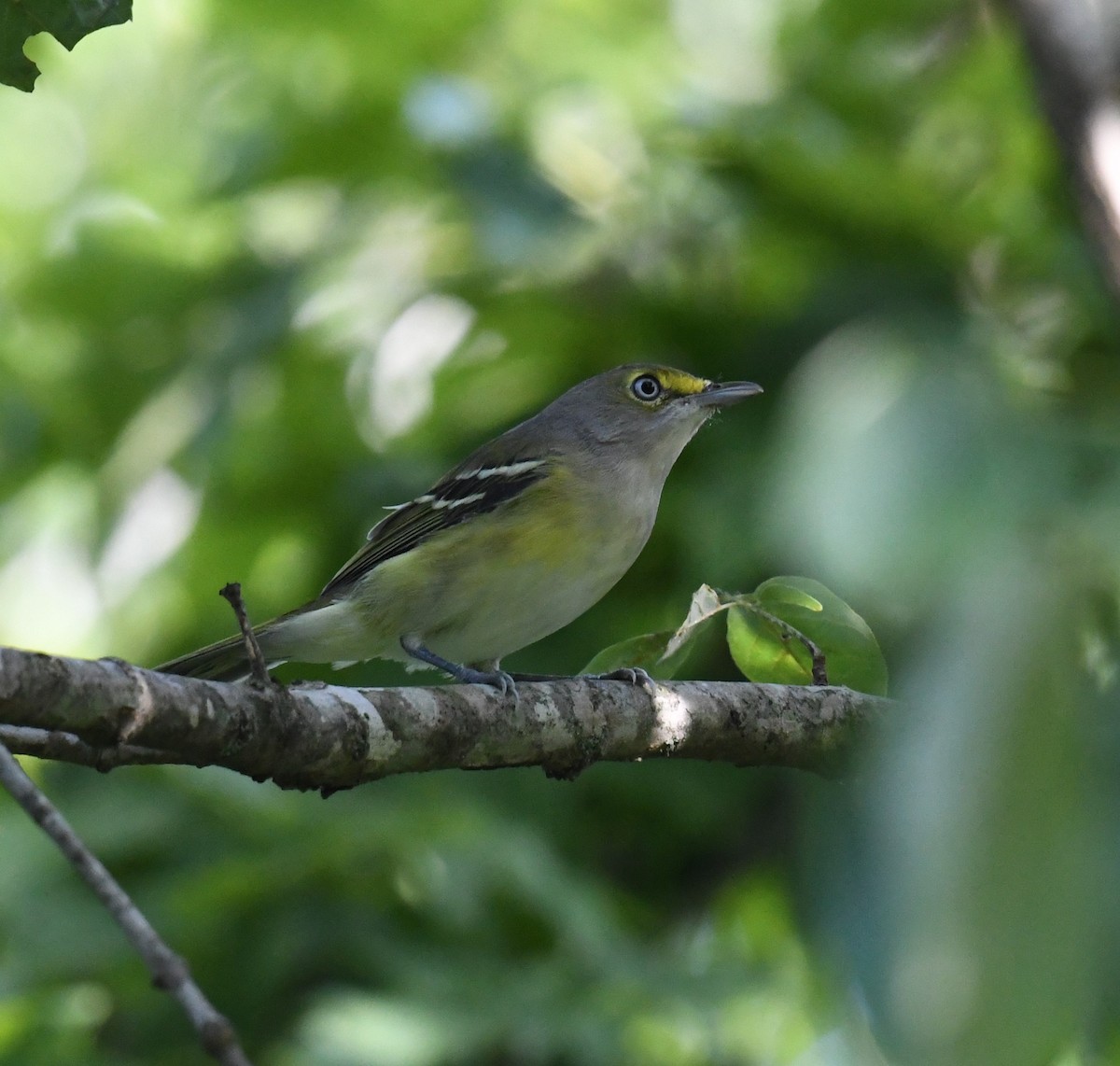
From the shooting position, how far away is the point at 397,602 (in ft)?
15.9

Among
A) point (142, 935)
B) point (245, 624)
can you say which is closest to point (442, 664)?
point (245, 624)

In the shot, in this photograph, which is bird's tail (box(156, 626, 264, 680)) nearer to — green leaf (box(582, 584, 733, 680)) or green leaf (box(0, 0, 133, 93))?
green leaf (box(582, 584, 733, 680))

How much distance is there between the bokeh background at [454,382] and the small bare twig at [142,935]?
212 centimetres

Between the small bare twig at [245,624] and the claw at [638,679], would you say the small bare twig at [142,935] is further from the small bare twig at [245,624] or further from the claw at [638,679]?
the claw at [638,679]

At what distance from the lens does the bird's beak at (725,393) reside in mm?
4918

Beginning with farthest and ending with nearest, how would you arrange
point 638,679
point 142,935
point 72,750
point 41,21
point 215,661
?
1. point 215,661
2. point 638,679
3. point 72,750
4. point 41,21
5. point 142,935

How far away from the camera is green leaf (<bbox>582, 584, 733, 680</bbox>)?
9.37ft

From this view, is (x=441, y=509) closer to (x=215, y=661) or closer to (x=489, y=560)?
(x=489, y=560)

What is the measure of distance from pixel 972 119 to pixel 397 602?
348 cm

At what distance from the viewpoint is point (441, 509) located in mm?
5023

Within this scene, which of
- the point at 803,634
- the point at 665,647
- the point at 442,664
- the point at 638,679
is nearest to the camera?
the point at 803,634

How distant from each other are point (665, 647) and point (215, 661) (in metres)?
1.89

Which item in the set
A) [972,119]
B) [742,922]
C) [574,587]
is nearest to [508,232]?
[574,587]

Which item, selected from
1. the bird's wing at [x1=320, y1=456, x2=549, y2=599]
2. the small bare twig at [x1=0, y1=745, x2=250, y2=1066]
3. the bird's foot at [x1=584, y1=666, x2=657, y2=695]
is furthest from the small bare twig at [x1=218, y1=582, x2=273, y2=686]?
the bird's wing at [x1=320, y1=456, x2=549, y2=599]
